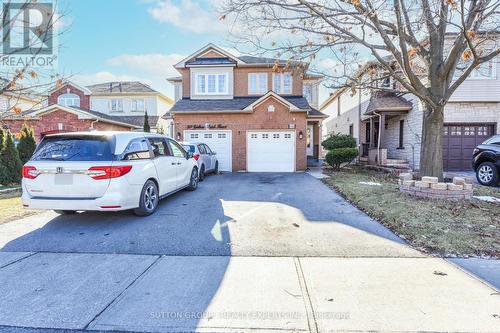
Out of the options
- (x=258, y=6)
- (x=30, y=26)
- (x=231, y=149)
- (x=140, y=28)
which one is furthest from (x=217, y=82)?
(x=30, y=26)

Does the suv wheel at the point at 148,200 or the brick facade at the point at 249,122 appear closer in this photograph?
the suv wheel at the point at 148,200

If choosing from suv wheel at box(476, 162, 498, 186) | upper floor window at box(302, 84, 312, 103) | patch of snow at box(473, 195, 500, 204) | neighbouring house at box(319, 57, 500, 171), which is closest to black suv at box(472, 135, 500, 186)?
suv wheel at box(476, 162, 498, 186)

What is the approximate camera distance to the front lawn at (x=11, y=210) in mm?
6224

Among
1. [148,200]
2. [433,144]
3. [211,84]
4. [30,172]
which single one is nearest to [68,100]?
[211,84]

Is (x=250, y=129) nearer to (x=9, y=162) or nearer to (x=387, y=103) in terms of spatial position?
(x=387, y=103)

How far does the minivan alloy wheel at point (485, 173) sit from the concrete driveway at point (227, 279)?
731cm

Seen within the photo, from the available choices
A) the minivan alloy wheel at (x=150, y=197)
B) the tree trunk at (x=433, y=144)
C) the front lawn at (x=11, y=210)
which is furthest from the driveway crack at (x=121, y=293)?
the tree trunk at (x=433, y=144)

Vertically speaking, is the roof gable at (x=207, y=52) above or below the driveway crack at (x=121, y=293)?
above

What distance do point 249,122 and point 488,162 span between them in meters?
10.3

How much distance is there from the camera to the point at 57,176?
520 cm

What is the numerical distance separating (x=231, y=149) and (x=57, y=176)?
1121cm

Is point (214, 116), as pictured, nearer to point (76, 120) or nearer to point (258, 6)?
point (258, 6)

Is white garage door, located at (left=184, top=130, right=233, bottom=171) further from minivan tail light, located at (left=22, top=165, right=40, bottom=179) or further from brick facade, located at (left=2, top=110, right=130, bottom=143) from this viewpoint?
minivan tail light, located at (left=22, top=165, right=40, bottom=179)

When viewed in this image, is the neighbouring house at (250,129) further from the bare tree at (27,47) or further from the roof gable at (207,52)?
the bare tree at (27,47)
